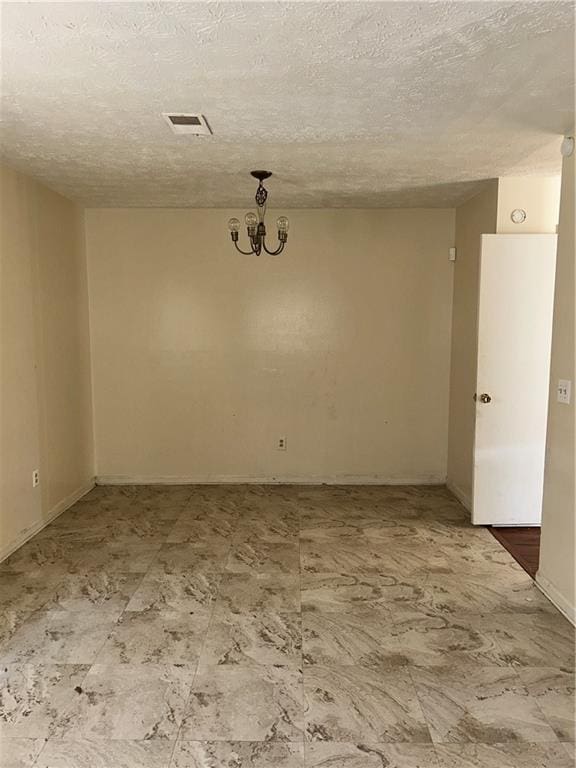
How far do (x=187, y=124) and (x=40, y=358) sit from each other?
83.6 inches

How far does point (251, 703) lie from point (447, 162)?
3134 millimetres

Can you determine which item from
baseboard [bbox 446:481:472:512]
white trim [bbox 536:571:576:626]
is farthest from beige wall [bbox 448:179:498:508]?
white trim [bbox 536:571:576:626]

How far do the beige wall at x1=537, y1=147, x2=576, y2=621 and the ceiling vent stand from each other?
189cm

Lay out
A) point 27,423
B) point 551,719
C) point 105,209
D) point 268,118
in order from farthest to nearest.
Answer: point 105,209
point 27,423
point 268,118
point 551,719

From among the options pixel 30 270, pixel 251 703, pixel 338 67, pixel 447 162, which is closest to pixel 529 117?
pixel 447 162

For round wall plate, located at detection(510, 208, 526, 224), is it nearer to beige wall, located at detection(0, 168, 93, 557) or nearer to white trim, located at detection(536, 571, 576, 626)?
white trim, located at detection(536, 571, 576, 626)

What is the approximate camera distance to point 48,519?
390 cm

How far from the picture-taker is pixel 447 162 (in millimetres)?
3254

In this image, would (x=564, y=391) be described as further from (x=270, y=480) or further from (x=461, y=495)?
(x=270, y=480)

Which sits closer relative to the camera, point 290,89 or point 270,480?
point 290,89

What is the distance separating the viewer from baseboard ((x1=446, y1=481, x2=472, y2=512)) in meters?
4.16

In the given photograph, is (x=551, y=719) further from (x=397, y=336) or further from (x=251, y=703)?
(x=397, y=336)

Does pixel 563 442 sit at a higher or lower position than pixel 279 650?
higher

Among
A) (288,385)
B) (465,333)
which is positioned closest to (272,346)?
(288,385)
